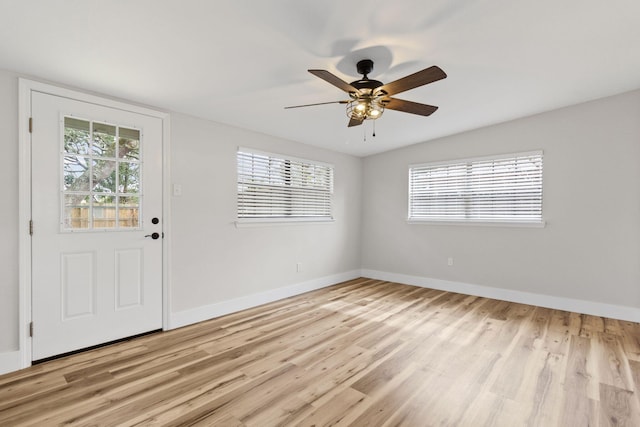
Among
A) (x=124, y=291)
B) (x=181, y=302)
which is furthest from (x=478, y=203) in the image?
(x=124, y=291)

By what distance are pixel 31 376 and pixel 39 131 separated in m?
1.87

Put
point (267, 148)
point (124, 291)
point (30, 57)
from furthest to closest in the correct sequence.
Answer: point (267, 148) < point (124, 291) < point (30, 57)

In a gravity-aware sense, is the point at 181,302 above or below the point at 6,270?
below

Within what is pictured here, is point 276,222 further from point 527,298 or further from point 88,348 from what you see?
point 527,298

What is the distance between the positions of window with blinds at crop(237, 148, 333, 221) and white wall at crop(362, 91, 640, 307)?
1.71 metres

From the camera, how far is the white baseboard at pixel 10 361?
7.63 ft

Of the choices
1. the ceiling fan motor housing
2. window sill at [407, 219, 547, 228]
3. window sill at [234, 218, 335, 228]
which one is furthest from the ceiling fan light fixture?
window sill at [407, 219, 547, 228]

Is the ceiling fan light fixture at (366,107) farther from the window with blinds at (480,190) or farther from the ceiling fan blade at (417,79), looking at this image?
the window with blinds at (480,190)

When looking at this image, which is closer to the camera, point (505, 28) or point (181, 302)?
point (505, 28)

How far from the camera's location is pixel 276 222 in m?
4.29

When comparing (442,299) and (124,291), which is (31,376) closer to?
(124,291)

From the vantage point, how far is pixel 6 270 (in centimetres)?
235

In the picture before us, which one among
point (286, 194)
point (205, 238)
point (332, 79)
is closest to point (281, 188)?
point (286, 194)

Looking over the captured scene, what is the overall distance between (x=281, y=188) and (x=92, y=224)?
227 cm
